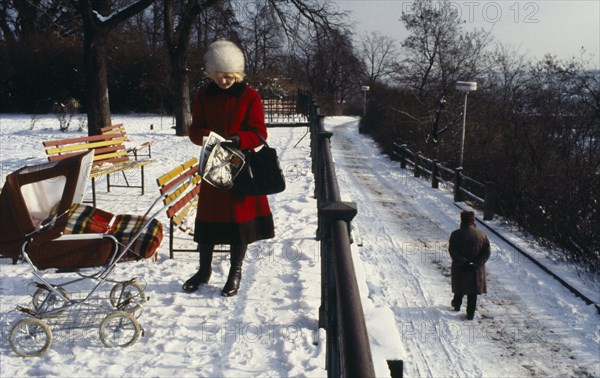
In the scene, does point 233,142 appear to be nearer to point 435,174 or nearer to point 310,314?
point 310,314

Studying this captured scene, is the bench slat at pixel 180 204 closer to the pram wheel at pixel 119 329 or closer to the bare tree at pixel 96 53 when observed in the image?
the pram wheel at pixel 119 329

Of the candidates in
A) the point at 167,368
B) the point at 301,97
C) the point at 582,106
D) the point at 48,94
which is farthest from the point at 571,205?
the point at 48,94

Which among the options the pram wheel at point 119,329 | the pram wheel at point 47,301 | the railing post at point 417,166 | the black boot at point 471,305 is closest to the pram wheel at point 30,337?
the pram wheel at point 47,301

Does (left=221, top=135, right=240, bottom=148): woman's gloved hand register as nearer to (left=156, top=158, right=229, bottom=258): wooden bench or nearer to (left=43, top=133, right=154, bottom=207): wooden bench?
(left=156, top=158, right=229, bottom=258): wooden bench

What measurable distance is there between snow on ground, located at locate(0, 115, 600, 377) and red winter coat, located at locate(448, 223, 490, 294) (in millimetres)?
480

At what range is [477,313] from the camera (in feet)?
22.6

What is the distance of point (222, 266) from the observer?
18.1 feet

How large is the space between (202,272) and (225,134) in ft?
4.34

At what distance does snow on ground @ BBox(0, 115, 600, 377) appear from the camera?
3.72 metres

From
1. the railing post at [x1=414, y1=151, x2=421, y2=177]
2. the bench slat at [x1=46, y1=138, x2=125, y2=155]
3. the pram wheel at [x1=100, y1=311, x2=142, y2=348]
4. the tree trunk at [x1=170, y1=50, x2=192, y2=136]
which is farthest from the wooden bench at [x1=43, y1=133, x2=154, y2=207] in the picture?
the railing post at [x1=414, y1=151, x2=421, y2=177]

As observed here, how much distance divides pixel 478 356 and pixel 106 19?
447 inches

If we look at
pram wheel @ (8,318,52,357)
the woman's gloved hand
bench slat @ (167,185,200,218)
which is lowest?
pram wheel @ (8,318,52,357)

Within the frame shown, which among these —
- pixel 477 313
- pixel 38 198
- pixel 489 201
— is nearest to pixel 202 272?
pixel 38 198

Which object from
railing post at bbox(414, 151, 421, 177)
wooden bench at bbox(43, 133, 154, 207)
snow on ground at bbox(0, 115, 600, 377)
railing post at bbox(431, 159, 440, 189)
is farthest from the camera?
railing post at bbox(414, 151, 421, 177)
